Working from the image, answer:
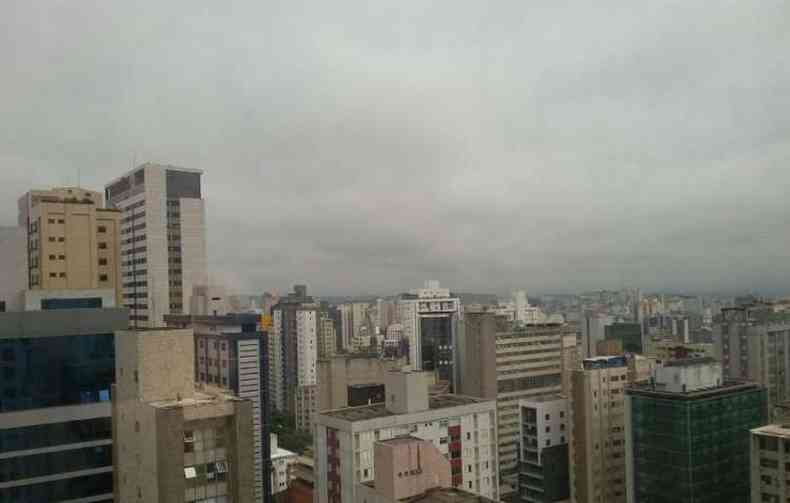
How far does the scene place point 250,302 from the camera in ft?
54.9

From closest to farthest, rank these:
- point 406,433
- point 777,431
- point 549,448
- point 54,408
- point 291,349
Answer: point 54,408
point 777,431
point 406,433
point 549,448
point 291,349

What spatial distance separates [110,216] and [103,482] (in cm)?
993

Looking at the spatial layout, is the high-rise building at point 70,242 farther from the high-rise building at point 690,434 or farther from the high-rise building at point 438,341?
the high-rise building at point 438,341

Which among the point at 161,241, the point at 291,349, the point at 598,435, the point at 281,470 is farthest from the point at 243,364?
the point at 291,349

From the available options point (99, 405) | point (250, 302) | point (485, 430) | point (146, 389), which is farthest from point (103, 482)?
point (250, 302)

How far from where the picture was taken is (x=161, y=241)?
770 inches

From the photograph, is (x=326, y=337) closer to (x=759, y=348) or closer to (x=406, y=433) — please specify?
(x=759, y=348)

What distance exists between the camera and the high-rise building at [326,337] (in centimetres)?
3096

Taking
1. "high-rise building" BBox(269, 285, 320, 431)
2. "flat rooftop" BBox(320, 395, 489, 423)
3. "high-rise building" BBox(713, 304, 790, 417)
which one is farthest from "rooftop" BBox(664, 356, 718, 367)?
"high-rise building" BBox(269, 285, 320, 431)

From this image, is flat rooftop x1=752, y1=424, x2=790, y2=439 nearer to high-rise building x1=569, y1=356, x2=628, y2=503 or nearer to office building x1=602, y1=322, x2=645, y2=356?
high-rise building x1=569, y1=356, x2=628, y2=503

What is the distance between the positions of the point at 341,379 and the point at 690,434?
8078mm

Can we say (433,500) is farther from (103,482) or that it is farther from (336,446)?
(336,446)

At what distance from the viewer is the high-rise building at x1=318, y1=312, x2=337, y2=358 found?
30964 millimetres

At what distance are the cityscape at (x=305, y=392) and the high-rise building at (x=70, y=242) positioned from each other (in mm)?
50
